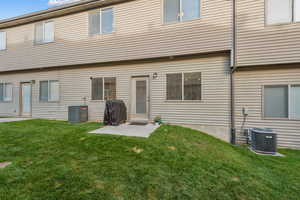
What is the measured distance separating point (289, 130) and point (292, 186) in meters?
3.06

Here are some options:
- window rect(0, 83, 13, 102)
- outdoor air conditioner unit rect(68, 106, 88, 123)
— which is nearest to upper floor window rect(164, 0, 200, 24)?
outdoor air conditioner unit rect(68, 106, 88, 123)

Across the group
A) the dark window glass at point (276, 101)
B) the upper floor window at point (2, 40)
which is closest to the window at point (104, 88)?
the dark window glass at point (276, 101)

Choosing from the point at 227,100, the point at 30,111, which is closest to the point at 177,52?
the point at 227,100

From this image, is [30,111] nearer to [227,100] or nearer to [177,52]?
[177,52]

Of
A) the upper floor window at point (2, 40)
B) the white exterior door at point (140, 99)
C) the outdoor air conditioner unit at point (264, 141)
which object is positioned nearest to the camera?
the outdoor air conditioner unit at point (264, 141)

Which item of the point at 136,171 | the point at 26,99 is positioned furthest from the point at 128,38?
the point at 26,99

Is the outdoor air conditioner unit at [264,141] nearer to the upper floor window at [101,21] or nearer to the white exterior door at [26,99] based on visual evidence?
the upper floor window at [101,21]

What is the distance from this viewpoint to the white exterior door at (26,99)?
8.48m

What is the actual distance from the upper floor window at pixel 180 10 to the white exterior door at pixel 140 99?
2.83 metres

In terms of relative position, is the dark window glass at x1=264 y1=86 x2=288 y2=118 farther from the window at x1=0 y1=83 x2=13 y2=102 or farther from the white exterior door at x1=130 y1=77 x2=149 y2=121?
the window at x1=0 y1=83 x2=13 y2=102

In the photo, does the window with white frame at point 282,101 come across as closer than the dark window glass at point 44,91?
Yes

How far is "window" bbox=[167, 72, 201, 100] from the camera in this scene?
227 inches

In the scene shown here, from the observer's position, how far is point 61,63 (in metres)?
7.43

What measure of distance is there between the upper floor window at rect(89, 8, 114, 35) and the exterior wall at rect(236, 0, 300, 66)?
217 inches
